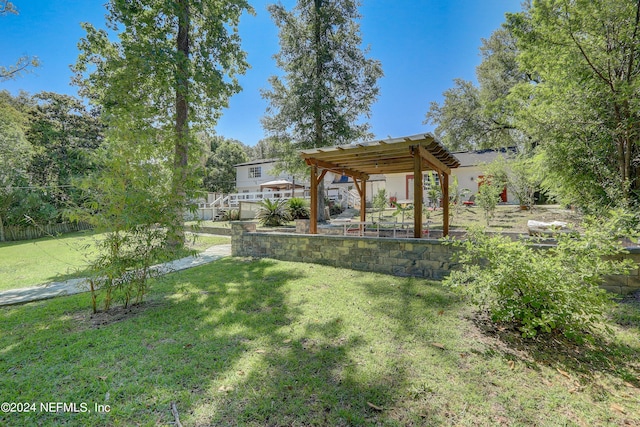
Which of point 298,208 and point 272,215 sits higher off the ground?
point 298,208

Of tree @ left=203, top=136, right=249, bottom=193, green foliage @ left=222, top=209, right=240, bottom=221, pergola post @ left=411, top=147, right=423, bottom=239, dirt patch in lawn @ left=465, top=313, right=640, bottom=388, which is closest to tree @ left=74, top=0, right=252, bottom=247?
pergola post @ left=411, top=147, right=423, bottom=239

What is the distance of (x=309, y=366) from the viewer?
2525 millimetres

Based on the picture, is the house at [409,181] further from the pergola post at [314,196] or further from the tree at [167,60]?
the pergola post at [314,196]

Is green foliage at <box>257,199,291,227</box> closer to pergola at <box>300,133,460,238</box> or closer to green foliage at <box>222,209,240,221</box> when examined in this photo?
pergola at <box>300,133,460,238</box>

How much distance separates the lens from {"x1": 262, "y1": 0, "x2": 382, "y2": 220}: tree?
12.6m

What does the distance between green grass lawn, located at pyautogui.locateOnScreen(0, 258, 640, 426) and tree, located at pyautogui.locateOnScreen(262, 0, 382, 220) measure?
10123 mm

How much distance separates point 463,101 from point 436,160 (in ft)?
37.7

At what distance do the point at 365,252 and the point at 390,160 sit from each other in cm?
294

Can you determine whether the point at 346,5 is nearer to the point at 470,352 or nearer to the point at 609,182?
the point at 609,182

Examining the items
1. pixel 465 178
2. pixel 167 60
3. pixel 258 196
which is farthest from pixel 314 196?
pixel 465 178

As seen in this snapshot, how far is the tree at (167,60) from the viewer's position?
8.44m

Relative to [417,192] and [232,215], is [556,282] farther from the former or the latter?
[232,215]

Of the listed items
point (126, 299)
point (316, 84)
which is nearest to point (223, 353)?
point (126, 299)

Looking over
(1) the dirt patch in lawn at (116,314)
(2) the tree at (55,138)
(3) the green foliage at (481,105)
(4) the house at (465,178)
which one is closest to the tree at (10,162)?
(2) the tree at (55,138)
